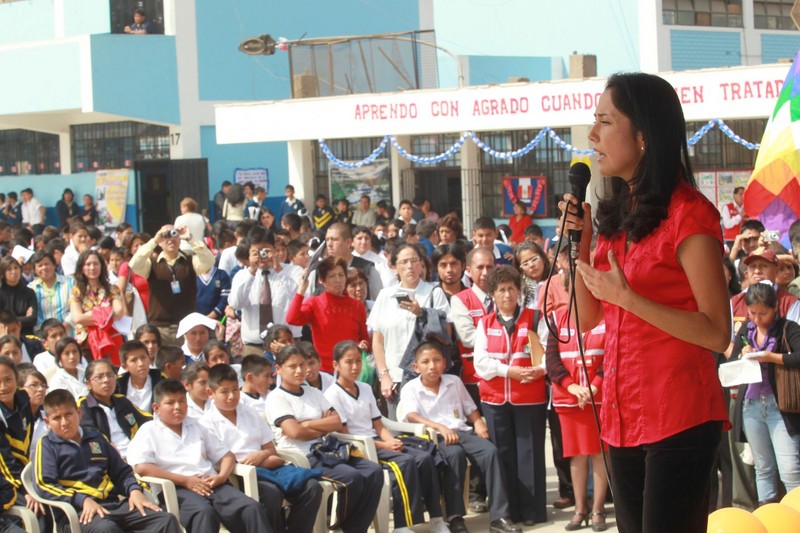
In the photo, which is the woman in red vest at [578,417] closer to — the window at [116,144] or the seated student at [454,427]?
the seated student at [454,427]

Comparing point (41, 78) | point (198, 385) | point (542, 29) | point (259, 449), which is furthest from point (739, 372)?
point (542, 29)

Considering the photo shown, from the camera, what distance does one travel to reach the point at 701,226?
300cm

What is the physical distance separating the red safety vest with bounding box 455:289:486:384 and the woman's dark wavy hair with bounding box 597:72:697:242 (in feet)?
17.1

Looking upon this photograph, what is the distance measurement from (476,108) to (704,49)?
7516 millimetres

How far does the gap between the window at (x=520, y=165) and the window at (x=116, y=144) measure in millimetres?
7725

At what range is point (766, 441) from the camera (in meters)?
7.25

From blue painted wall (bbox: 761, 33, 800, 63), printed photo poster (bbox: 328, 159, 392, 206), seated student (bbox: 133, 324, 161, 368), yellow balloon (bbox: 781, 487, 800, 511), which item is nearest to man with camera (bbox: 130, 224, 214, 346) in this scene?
seated student (bbox: 133, 324, 161, 368)

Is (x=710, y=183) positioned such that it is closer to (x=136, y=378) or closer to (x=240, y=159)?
(x=240, y=159)

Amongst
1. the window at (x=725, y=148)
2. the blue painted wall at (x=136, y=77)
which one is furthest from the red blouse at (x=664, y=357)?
the blue painted wall at (x=136, y=77)

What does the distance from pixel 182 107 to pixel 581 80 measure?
979 centimetres

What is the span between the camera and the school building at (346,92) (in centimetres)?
1897

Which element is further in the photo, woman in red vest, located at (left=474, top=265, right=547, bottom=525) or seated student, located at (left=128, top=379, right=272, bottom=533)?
woman in red vest, located at (left=474, top=265, right=547, bottom=525)

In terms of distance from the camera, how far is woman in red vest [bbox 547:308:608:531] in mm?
7387

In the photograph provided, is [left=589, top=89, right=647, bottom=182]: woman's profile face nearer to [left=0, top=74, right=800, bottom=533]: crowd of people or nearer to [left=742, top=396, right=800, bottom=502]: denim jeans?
[left=0, top=74, right=800, bottom=533]: crowd of people
